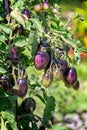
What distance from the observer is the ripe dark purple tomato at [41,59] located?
1678mm

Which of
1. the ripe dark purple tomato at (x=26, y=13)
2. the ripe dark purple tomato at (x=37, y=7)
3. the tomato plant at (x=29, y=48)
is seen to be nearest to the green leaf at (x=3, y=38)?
the tomato plant at (x=29, y=48)

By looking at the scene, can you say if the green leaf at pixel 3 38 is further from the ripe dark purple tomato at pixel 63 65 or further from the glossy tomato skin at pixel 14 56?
the ripe dark purple tomato at pixel 63 65

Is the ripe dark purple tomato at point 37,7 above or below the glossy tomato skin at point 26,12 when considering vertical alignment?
above

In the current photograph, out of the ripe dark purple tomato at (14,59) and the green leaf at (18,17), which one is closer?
the green leaf at (18,17)

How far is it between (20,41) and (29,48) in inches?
3.5

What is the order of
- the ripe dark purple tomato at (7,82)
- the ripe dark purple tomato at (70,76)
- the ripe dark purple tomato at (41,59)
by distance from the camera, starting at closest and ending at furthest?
1. the ripe dark purple tomato at (41,59)
2. the ripe dark purple tomato at (70,76)
3. the ripe dark purple tomato at (7,82)

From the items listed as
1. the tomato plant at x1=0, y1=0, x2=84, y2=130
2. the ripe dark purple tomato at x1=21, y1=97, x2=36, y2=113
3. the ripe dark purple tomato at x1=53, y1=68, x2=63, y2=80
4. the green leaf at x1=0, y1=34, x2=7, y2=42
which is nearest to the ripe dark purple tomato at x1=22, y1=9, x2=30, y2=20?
the tomato plant at x1=0, y1=0, x2=84, y2=130

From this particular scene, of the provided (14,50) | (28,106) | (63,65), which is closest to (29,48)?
(14,50)

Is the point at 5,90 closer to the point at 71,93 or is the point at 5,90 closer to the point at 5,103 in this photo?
the point at 5,103

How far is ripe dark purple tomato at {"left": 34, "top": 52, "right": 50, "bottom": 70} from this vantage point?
1.68 m

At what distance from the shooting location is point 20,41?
1796 millimetres

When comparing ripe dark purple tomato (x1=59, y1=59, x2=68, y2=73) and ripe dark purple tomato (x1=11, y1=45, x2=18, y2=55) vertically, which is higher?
ripe dark purple tomato (x1=11, y1=45, x2=18, y2=55)

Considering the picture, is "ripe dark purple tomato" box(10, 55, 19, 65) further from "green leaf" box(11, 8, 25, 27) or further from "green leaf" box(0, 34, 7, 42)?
"green leaf" box(11, 8, 25, 27)

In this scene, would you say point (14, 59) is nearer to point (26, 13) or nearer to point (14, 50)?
point (14, 50)
